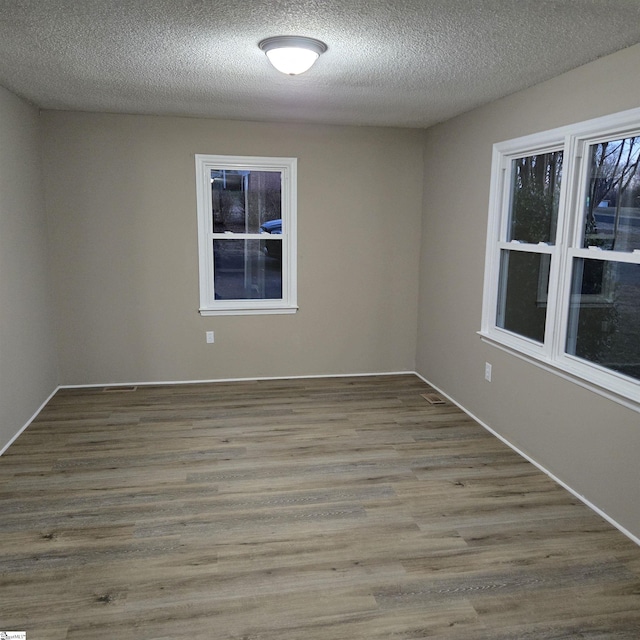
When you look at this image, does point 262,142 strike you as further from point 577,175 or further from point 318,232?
point 577,175

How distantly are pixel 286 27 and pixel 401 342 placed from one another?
347 centimetres

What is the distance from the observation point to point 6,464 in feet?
11.2

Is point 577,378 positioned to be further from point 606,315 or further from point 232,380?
point 232,380

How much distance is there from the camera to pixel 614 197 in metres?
2.95

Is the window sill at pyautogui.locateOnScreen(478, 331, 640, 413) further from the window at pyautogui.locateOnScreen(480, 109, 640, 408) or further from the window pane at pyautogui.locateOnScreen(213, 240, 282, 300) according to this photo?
the window pane at pyautogui.locateOnScreen(213, 240, 282, 300)

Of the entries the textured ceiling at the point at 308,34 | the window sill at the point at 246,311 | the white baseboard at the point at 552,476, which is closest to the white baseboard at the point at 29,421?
the window sill at the point at 246,311

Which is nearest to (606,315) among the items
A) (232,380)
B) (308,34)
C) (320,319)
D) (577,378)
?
(577,378)

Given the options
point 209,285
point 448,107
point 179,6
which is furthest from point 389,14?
point 209,285

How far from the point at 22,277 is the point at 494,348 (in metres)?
3.45

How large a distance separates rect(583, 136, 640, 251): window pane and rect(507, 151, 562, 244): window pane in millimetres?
330

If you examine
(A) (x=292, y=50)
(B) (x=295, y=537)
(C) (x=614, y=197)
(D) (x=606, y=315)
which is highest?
(A) (x=292, y=50)

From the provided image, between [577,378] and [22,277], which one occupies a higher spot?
[22,277]

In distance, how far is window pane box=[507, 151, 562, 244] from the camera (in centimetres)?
345

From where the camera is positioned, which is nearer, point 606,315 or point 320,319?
point 606,315
